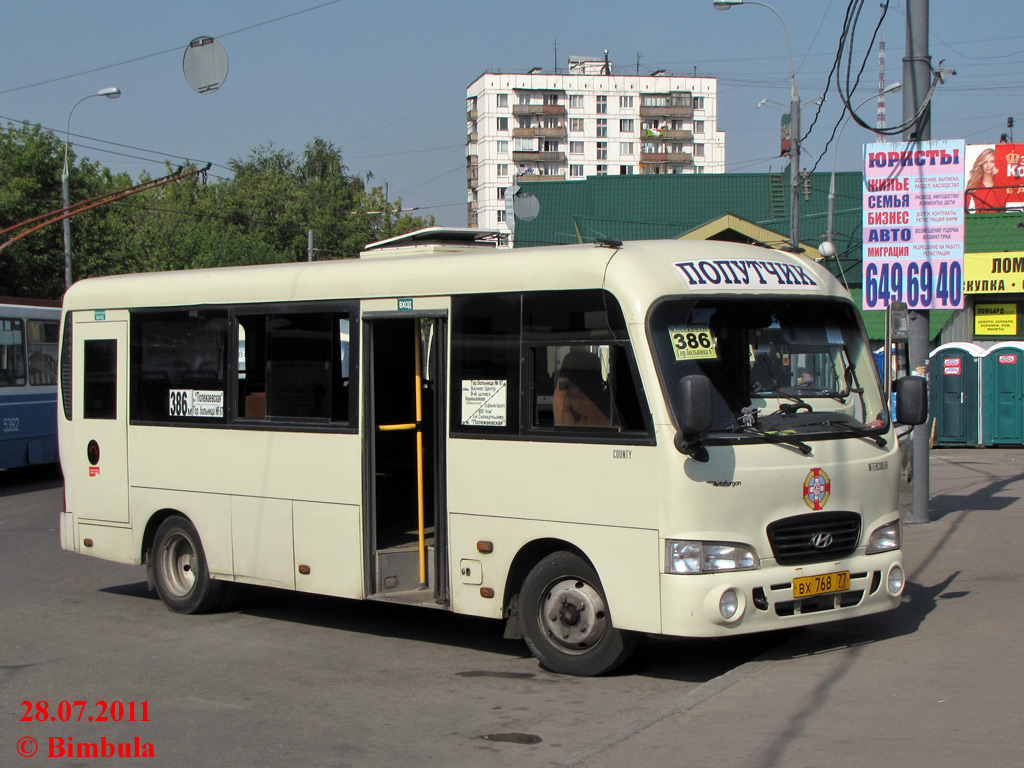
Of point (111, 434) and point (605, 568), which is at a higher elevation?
point (111, 434)

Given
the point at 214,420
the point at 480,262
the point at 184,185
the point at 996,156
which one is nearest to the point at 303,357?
the point at 214,420

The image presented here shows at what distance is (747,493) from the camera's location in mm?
7129

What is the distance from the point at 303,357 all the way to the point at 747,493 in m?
3.88

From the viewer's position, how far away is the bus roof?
7434 millimetres

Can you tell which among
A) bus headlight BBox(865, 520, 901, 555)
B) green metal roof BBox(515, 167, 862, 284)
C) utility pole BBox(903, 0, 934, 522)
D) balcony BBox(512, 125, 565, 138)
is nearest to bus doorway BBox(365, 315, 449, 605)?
bus headlight BBox(865, 520, 901, 555)

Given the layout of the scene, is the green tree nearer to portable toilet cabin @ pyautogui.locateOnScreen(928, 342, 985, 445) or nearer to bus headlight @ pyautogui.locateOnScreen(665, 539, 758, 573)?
portable toilet cabin @ pyautogui.locateOnScreen(928, 342, 985, 445)

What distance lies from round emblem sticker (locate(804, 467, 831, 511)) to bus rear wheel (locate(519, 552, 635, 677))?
1.41 m

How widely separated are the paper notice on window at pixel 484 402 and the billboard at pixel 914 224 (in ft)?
22.4

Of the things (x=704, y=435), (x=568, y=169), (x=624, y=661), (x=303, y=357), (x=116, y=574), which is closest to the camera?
(x=704, y=435)

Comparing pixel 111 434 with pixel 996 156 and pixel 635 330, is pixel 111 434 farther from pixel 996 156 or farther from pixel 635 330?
pixel 996 156

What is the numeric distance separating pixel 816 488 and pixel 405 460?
3293mm

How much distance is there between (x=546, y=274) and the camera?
778 cm

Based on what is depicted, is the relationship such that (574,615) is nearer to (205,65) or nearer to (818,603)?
(818,603)

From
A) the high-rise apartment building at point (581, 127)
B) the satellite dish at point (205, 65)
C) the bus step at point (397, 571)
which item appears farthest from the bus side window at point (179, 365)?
the high-rise apartment building at point (581, 127)
